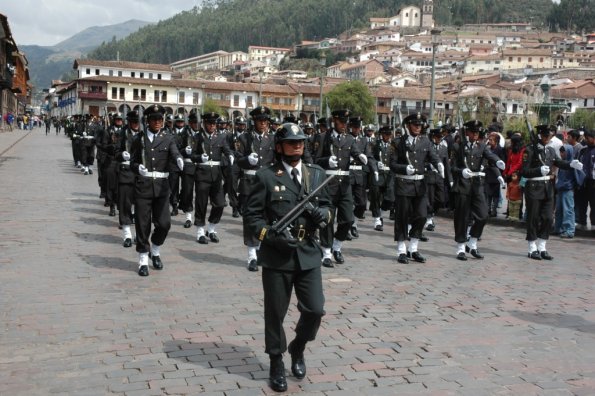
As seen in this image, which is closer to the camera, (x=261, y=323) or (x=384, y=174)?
(x=261, y=323)

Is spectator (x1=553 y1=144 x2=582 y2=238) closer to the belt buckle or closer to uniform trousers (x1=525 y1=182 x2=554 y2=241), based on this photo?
uniform trousers (x1=525 y1=182 x2=554 y2=241)

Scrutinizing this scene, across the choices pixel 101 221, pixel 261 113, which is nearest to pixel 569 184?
pixel 261 113

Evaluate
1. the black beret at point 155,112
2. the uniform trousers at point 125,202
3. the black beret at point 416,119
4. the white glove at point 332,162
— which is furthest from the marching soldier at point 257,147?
the black beret at point 416,119

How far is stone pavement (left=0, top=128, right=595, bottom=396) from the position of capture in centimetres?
534

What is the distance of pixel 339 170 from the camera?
1045cm

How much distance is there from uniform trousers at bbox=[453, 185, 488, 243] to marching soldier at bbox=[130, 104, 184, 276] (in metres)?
4.52

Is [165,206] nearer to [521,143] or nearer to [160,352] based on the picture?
[160,352]

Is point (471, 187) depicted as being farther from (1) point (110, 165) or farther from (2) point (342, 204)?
(1) point (110, 165)

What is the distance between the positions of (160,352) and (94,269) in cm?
360

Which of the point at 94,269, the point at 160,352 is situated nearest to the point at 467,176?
the point at 94,269

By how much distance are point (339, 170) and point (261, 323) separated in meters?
4.15

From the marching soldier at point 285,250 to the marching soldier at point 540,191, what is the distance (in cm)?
663

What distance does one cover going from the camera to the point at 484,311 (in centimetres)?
755

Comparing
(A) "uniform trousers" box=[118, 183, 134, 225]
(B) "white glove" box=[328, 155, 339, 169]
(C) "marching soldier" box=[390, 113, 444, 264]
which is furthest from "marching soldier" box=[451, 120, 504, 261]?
(A) "uniform trousers" box=[118, 183, 134, 225]
